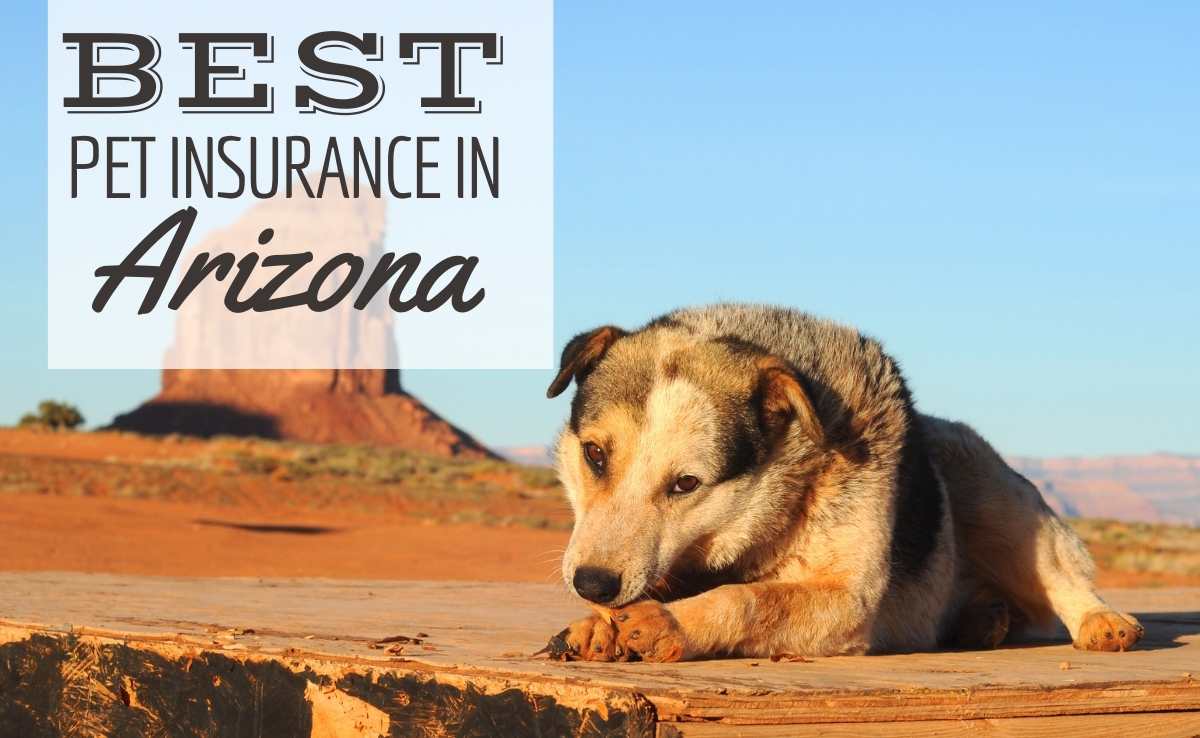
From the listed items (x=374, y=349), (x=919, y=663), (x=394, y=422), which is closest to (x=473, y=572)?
(x=919, y=663)

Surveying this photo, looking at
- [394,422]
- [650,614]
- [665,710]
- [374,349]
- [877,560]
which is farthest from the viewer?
[374,349]

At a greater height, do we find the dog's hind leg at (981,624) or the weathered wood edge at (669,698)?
the weathered wood edge at (669,698)

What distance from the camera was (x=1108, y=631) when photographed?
5656mm

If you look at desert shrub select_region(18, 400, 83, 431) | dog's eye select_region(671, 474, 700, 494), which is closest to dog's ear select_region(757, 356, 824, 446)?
dog's eye select_region(671, 474, 700, 494)

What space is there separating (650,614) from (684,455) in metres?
0.57

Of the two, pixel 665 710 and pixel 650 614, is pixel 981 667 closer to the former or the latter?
pixel 650 614

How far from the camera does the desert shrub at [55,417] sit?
2554 inches

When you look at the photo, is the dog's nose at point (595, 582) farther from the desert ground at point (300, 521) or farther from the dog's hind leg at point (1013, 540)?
the desert ground at point (300, 521)

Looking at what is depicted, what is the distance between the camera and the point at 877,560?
16.3 feet

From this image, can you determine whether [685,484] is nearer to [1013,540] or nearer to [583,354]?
[583,354]

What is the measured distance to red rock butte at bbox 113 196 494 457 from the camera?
98.8m

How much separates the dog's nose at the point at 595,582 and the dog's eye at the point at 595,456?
519mm

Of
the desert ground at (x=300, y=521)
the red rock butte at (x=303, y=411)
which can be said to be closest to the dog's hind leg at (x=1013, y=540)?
the desert ground at (x=300, y=521)

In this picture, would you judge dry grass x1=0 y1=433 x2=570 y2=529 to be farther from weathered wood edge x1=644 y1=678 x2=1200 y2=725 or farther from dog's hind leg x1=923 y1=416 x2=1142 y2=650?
weathered wood edge x1=644 y1=678 x2=1200 y2=725
